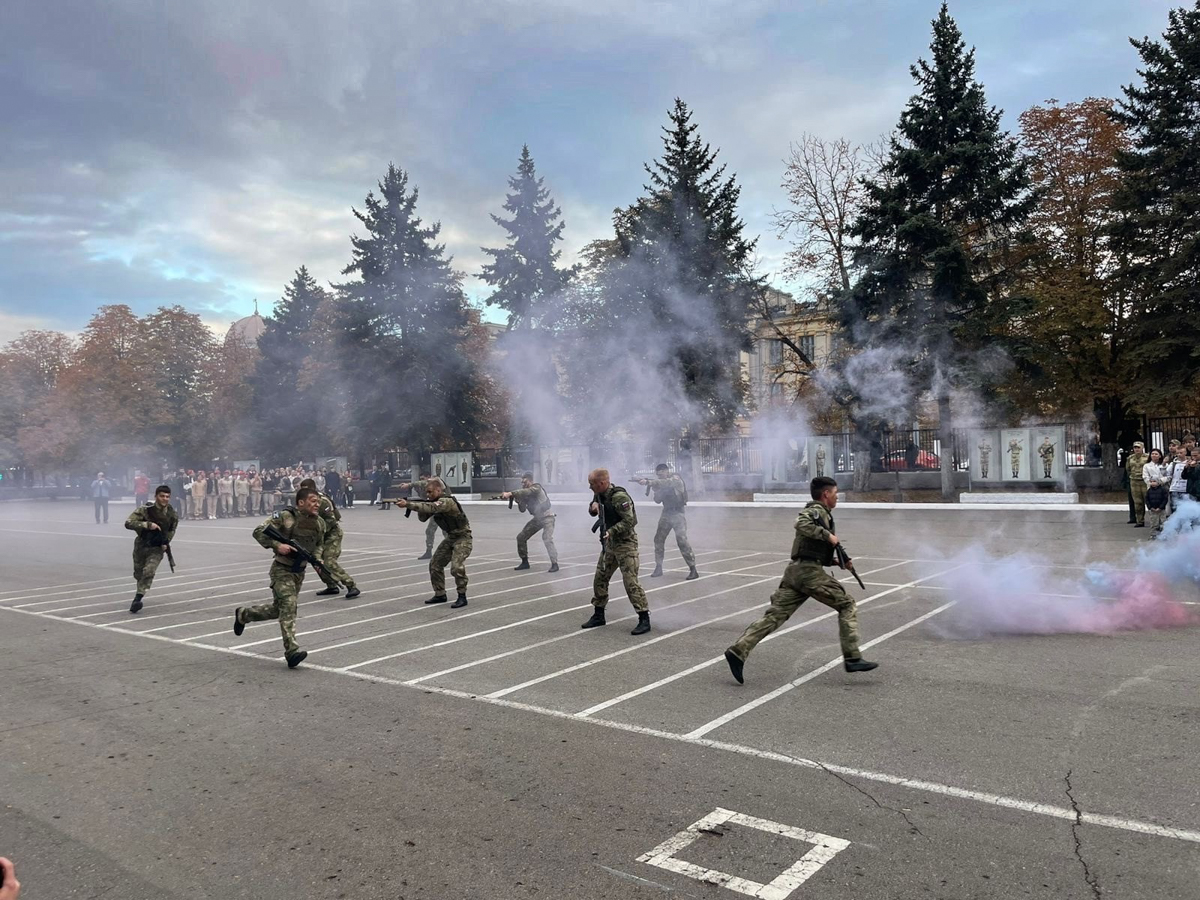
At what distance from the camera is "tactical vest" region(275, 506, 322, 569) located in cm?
779

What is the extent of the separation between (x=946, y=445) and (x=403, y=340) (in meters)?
25.1

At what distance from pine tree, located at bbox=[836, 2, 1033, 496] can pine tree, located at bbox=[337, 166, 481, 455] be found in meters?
21.7

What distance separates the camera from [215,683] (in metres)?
7.02

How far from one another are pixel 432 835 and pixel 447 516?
22.6 feet

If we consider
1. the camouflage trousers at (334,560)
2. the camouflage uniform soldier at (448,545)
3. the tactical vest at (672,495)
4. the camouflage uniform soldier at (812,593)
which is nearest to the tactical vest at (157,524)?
the camouflage trousers at (334,560)

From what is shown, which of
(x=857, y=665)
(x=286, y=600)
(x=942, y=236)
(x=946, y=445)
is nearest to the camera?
(x=857, y=665)

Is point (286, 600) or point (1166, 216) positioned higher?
point (1166, 216)

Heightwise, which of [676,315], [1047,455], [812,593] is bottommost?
[812,593]

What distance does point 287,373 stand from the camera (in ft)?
176

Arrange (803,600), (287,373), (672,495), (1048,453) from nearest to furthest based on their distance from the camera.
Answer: (803,600) < (672,495) < (1048,453) < (287,373)

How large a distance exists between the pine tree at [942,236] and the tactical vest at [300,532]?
745 inches

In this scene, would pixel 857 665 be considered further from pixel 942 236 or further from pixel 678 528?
pixel 942 236

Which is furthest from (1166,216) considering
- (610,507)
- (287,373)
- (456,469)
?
(287,373)

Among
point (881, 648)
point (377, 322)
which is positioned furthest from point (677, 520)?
point (377, 322)
